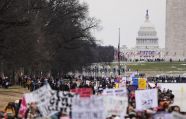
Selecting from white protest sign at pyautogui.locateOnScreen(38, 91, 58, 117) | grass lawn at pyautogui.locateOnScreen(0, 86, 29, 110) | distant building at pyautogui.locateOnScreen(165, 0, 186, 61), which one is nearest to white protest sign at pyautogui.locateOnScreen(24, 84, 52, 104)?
white protest sign at pyautogui.locateOnScreen(38, 91, 58, 117)

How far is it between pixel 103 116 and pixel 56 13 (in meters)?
54.2

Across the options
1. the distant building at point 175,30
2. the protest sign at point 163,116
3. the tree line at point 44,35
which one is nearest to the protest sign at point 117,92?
the protest sign at point 163,116

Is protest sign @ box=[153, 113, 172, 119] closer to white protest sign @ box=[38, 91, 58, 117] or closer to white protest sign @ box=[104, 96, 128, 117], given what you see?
white protest sign @ box=[104, 96, 128, 117]

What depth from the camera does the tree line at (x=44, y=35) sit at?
47250 millimetres

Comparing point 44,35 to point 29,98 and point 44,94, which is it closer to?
point 29,98

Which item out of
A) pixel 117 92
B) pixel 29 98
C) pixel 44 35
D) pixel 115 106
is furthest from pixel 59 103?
pixel 44 35

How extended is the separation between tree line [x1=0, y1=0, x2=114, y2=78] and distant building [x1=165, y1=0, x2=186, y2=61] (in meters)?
64.9

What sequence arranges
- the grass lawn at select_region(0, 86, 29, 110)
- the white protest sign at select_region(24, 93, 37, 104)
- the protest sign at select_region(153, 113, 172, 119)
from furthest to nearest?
the grass lawn at select_region(0, 86, 29, 110)
the white protest sign at select_region(24, 93, 37, 104)
the protest sign at select_region(153, 113, 172, 119)

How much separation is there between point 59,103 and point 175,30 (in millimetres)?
140972

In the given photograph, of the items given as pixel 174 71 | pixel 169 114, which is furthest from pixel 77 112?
pixel 174 71

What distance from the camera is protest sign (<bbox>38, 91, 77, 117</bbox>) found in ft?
64.8

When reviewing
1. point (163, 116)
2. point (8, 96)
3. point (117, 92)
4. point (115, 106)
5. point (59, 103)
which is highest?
point (117, 92)

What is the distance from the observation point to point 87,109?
18625 millimetres

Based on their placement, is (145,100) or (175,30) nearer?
(145,100)
